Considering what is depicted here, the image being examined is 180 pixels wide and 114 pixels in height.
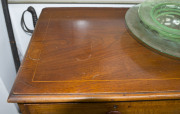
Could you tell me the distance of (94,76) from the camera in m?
0.45

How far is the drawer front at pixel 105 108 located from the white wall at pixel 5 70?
1.17 feet

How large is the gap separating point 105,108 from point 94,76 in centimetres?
9

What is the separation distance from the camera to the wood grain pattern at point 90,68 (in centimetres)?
42

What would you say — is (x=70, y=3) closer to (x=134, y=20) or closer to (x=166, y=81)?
(x=134, y=20)

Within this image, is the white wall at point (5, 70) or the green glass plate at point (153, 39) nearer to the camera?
the green glass plate at point (153, 39)

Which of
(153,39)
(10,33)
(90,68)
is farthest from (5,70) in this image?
(153,39)

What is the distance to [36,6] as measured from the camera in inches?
32.3

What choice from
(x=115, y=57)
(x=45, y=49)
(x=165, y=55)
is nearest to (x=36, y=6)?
(x=45, y=49)

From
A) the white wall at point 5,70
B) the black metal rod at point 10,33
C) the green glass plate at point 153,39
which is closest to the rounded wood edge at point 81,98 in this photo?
the green glass plate at point 153,39

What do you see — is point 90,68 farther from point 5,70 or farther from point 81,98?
point 5,70

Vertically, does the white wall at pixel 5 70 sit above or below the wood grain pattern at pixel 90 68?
below

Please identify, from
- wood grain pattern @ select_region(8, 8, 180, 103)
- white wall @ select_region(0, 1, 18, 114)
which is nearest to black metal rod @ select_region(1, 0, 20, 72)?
white wall @ select_region(0, 1, 18, 114)

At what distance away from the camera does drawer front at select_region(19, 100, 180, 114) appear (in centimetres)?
45

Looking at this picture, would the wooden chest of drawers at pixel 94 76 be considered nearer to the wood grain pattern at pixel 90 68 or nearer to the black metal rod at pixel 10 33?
the wood grain pattern at pixel 90 68
